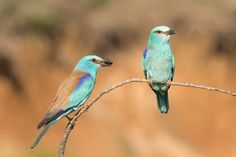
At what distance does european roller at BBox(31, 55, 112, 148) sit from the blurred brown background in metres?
9.33

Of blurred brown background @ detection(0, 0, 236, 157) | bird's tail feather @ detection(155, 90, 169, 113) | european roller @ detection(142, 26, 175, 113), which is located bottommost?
blurred brown background @ detection(0, 0, 236, 157)

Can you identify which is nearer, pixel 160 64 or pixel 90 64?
pixel 90 64

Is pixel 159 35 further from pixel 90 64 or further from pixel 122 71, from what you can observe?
pixel 122 71

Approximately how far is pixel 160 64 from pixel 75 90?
4.21 feet

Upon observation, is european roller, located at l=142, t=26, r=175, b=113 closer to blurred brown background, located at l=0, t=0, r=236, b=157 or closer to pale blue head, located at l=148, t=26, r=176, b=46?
Result: pale blue head, located at l=148, t=26, r=176, b=46

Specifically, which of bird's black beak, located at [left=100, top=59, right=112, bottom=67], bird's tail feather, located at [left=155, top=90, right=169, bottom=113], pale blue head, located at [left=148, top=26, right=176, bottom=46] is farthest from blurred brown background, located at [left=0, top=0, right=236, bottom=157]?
bird's black beak, located at [left=100, top=59, right=112, bottom=67]

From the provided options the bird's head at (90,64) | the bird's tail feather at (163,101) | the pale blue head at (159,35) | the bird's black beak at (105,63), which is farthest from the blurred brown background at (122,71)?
the bird's black beak at (105,63)

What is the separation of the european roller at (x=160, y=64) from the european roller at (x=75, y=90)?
87cm

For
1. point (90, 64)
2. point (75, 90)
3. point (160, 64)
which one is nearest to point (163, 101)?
point (160, 64)

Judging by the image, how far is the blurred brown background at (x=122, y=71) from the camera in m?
17.1

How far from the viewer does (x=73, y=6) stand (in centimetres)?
1872

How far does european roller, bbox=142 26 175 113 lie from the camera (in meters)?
7.92

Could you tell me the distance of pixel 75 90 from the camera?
22.7ft

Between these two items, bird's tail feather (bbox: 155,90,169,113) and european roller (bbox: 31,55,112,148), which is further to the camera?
bird's tail feather (bbox: 155,90,169,113)
